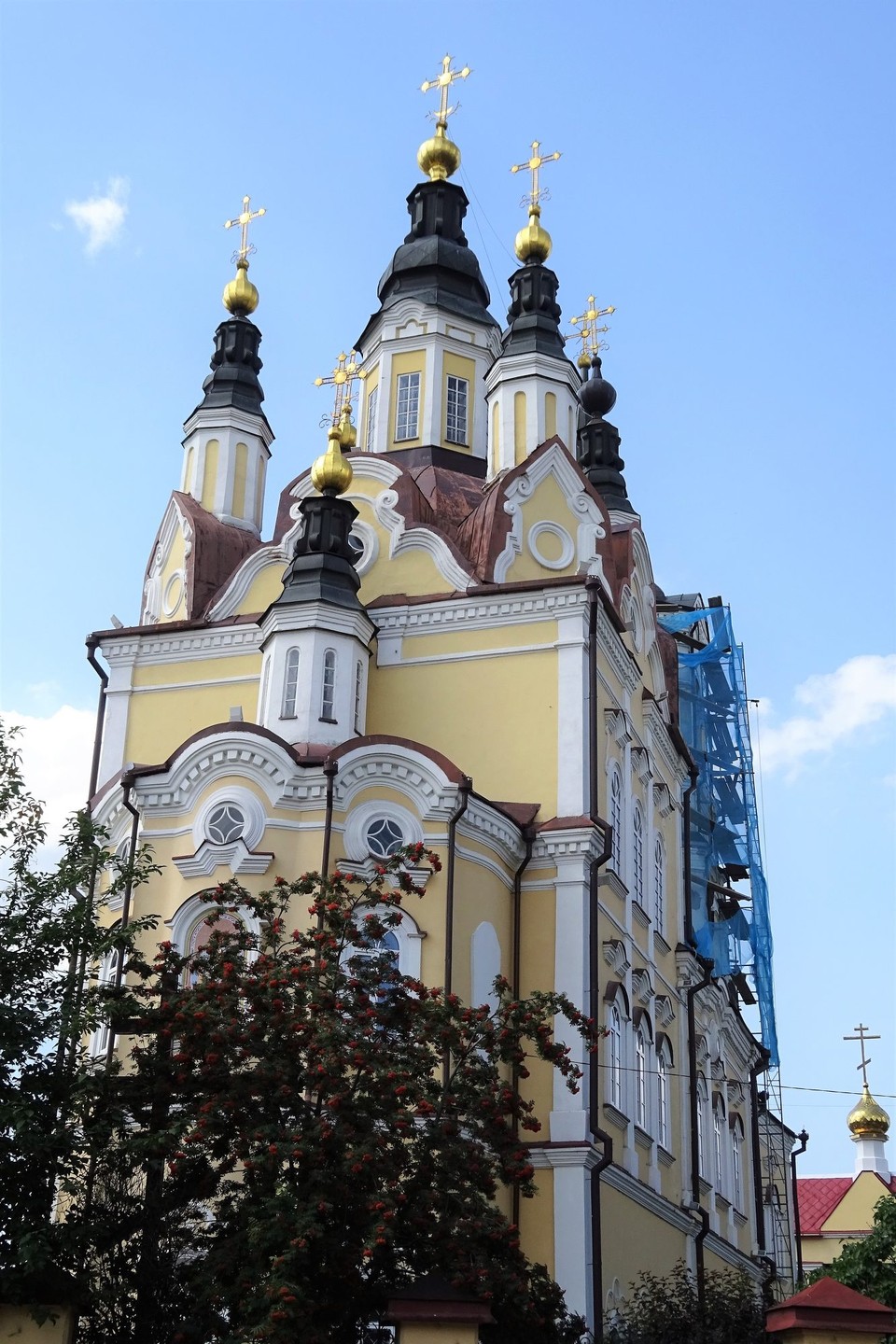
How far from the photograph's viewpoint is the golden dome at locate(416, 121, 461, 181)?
101 feet

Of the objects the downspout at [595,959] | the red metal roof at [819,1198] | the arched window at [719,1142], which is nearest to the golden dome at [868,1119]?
the red metal roof at [819,1198]

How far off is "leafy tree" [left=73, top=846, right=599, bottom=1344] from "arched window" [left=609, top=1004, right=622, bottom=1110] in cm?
578

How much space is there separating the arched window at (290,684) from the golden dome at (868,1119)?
111 feet

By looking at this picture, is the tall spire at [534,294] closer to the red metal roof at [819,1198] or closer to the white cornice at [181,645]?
the white cornice at [181,645]

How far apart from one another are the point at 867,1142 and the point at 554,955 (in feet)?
112

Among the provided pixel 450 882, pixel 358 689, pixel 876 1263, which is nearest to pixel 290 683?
A: pixel 358 689

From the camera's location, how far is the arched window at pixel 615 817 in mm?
23156

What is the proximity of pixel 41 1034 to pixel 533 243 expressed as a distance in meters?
17.6

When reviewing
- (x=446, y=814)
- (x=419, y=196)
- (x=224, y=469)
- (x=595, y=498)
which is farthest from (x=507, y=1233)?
(x=419, y=196)

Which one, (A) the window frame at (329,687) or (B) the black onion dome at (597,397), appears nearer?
(A) the window frame at (329,687)

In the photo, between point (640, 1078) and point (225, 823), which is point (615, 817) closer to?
point (640, 1078)

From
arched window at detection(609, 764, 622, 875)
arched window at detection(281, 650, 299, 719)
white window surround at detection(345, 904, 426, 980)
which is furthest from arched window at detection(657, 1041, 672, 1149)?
arched window at detection(281, 650, 299, 719)

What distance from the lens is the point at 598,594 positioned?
2288cm

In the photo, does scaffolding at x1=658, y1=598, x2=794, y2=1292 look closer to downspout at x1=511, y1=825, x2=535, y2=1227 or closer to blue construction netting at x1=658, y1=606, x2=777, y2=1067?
blue construction netting at x1=658, y1=606, x2=777, y2=1067
